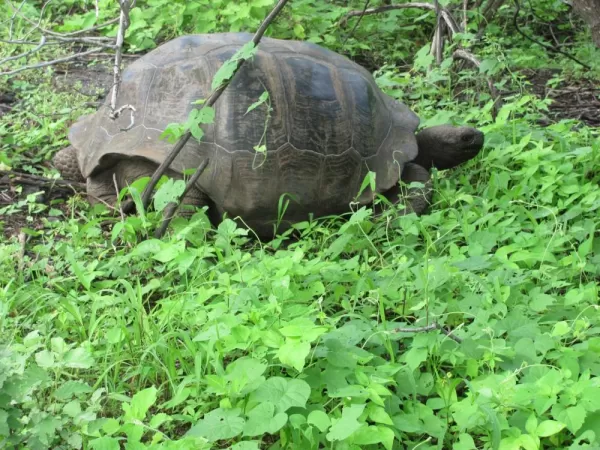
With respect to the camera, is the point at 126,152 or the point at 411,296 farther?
the point at 126,152

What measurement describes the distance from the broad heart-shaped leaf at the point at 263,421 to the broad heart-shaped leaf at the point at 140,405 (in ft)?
0.94

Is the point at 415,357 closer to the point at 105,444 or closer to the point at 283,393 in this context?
the point at 283,393

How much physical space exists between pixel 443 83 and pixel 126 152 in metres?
2.84

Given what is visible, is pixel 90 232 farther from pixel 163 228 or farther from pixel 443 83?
pixel 443 83

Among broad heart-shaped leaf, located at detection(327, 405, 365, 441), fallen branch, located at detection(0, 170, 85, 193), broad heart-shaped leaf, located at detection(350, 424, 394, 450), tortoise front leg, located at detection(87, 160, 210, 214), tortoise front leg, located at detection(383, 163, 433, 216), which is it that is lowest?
tortoise front leg, located at detection(383, 163, 433, 216)

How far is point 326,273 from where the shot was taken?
9.75 feet

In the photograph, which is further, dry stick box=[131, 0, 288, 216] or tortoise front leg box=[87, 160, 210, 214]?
tortoise front leg box=[87, 160, 210, 214]

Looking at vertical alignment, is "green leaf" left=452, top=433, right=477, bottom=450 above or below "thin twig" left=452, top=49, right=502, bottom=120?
above

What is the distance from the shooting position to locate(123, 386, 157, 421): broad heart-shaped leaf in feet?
6.63

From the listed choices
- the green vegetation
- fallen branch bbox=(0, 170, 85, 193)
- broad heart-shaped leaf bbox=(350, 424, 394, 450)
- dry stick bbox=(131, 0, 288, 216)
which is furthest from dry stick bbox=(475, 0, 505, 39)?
broad heart-shaped leaf bbox=(350, 424, 394, 450)

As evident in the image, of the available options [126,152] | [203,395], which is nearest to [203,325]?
[203,395]

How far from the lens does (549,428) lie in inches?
75.9

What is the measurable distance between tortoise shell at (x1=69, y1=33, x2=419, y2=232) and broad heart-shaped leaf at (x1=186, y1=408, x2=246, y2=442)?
1738 millimetres

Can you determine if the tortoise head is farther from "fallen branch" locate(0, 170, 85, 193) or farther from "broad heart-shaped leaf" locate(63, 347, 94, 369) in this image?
"broad heart-shaped leaf" locate(63, 347, 94, 369)
